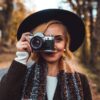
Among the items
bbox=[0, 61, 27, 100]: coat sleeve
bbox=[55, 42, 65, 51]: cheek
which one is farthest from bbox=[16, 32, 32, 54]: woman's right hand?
bbox=[55, 42, 65, 51]: cheek

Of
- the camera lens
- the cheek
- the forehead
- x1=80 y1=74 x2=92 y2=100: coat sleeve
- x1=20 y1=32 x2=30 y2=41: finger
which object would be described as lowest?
x1=80 y1=74 x2=92 y2=100: coat sleeve

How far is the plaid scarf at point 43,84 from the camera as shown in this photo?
380cm

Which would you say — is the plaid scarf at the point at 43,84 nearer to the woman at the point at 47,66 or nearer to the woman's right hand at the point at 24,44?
the woman at the point at 47,66

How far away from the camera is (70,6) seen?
2272 cm

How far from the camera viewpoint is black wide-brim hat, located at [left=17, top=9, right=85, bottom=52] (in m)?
3.97

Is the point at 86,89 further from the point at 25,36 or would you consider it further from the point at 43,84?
the point at 25,36

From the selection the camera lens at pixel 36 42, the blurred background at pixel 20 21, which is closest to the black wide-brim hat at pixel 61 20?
the camera lens at pixel 36 42

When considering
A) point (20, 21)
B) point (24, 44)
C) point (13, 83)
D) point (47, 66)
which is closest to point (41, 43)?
point (24, 44)

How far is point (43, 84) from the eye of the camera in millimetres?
3844

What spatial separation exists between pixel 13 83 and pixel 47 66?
1.17 ft

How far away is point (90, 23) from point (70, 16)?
2022 cm

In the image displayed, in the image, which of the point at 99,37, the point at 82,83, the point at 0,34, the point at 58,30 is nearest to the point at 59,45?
the point at 58,30

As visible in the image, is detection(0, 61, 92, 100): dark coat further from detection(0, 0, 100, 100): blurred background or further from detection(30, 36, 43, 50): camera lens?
detection(0, 0, 100, 100): blurred background

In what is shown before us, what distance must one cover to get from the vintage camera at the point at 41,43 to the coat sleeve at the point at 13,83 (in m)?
0.19
